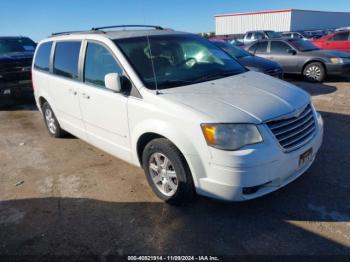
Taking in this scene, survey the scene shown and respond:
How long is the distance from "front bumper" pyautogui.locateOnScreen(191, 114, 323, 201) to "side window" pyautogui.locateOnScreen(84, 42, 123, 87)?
160 centimetres

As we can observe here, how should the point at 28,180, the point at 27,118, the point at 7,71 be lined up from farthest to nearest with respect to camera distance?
the point at 7,71 → the point at 27,118 → the point at 28,180

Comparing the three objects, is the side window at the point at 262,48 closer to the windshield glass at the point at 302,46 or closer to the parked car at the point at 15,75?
the windshield glass at the point at 302,46

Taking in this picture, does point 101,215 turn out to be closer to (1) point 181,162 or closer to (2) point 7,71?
(1) point 181,162

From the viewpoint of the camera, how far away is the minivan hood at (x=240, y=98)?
9.78 ft

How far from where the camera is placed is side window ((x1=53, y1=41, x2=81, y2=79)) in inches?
178

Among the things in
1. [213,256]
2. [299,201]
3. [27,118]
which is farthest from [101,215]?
[27,118]

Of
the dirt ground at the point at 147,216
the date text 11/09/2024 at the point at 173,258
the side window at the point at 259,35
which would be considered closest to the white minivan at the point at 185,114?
the dirt ground at the point at 147,216

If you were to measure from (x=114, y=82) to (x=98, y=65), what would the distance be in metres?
0.71

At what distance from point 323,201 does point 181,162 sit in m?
1.58

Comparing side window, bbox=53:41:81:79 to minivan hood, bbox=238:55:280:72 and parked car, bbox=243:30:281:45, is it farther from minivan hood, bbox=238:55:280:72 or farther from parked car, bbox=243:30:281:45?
parked car, bbox=243:30:281:45

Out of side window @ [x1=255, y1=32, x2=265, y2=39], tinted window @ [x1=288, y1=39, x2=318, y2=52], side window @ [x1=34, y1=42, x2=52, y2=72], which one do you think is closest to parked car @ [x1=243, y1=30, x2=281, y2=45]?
side window @ [x1=255, y1=32, x2=265, y2=39]

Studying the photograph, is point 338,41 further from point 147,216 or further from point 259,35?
point 147,216

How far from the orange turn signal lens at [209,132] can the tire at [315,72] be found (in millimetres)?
8333

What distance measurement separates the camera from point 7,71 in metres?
8.74
